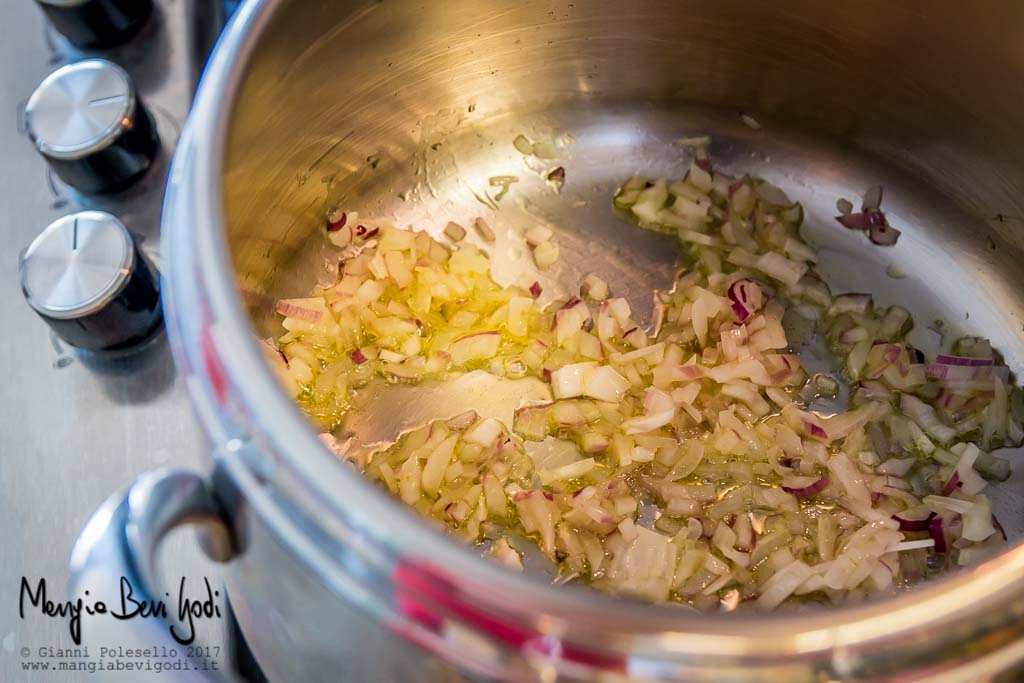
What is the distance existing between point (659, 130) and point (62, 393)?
0.82 m

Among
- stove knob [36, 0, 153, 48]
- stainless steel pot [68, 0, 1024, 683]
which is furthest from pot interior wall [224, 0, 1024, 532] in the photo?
stove knob [36, 0, 153, 48]

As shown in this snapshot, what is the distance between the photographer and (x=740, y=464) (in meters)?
0.98

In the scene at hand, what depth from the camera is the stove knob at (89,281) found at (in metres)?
0.92

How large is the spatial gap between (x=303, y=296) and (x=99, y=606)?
0.55 m

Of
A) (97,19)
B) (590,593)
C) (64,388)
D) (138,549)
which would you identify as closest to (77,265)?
(64,388)

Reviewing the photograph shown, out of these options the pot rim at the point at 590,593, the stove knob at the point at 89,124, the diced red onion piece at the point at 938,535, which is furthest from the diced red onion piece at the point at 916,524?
the stove knob at the point at 89,124

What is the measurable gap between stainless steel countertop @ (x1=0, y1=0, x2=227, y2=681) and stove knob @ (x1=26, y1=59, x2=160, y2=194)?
0.17 feet

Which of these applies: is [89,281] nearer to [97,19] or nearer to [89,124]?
[89,124]

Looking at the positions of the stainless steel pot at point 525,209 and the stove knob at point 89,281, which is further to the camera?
the stove knob at point 89,281

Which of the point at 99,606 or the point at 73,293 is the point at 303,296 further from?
the point at 99,606

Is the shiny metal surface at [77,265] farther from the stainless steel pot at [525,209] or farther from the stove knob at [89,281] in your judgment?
the stainless steel pot at [525,209]

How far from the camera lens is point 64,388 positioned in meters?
1.00

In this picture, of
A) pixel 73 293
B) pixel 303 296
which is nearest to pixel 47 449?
pixel 73 293

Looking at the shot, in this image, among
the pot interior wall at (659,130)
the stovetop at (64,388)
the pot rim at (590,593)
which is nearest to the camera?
the pot rim at (590,593)
